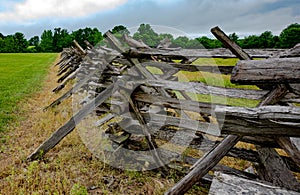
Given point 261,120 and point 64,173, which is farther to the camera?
point 64,173

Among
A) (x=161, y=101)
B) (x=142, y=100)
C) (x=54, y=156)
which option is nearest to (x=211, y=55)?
(x=161, y=101)

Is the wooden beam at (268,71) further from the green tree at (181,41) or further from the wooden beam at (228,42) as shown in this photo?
the green tree at (181,41)

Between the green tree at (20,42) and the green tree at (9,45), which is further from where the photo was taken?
the green tree at (20,42)

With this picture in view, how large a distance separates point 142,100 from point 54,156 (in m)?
1.77

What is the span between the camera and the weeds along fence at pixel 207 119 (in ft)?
4.63

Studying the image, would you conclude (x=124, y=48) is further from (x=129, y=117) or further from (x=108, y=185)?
(x=108, y=185)

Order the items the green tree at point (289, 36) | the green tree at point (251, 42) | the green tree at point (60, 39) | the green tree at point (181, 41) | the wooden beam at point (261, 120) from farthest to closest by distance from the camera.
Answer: the green tree at point (60, 39) → the green tree at point (251, 42) → the green tree at point (289, 36) → the green tree at point (181, 41) → the wooden beam at point (261, 120)

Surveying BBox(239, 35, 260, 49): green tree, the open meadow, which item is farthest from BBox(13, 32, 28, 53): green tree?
the open meadow

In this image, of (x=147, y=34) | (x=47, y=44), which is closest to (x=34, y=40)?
(x=47, y=44)

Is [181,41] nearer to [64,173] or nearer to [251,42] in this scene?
[64,173]

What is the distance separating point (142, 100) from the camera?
11.3ft

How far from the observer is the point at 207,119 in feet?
17.6

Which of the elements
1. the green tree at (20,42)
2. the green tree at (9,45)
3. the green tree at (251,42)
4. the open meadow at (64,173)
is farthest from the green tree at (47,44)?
the open meadow at (64,173)

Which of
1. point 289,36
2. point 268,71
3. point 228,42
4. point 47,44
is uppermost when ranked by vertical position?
point 47,44
